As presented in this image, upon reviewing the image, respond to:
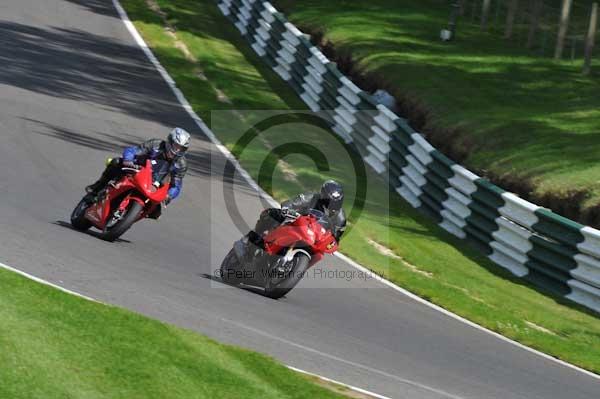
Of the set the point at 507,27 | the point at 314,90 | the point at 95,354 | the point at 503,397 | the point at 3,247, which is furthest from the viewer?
the point at 507,27

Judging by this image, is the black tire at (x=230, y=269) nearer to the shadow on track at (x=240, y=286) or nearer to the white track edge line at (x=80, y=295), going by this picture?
the shadow on track at (x=240, y=286)

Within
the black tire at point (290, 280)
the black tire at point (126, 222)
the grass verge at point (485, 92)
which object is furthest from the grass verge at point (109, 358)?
the grass verge at point (485, 92)

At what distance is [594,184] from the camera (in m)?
18.4

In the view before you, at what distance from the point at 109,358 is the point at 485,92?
1695 centimetres

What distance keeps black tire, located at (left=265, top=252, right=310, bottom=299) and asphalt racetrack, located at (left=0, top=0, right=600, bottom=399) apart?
141mm

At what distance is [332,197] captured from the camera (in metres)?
13.6

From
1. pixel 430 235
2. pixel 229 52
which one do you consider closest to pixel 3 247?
pixel 430 235

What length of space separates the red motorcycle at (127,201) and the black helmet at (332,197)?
1.93 metres

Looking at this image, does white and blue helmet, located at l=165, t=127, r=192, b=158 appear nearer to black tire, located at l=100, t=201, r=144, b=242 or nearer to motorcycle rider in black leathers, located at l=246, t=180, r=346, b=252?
black tire, located at l=100, t=201, r=144, b=242

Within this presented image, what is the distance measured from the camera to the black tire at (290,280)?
13.0m

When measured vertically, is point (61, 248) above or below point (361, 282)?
above

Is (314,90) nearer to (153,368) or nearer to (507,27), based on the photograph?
(507,27)

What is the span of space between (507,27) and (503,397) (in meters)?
19.7

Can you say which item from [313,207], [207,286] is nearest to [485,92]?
[313,207]
